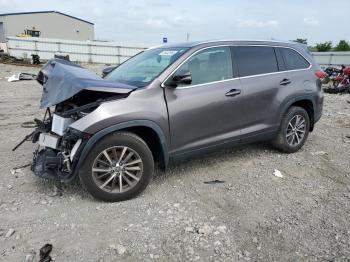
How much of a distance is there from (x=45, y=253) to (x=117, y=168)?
1147mm

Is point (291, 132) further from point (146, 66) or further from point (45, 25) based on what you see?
point (45, 25)

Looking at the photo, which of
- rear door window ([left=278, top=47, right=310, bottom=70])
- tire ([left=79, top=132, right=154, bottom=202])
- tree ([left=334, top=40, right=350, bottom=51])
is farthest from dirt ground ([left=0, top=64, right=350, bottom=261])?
tree ([left=334, top=40, right=350, bottom=51])

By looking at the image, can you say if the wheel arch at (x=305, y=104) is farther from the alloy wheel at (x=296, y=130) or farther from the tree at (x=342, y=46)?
the tree at (x=342, y=46)

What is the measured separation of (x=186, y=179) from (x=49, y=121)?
1952mm

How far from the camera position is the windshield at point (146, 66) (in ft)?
13.4

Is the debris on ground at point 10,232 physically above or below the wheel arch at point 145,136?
below

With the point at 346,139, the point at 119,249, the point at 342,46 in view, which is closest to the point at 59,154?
the point at 119,249

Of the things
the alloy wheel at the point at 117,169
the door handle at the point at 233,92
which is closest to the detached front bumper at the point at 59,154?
the alloy wheel at the point at 117,169

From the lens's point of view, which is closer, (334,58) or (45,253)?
(45,253)

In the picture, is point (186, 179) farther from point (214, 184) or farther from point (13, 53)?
point (13, 53)

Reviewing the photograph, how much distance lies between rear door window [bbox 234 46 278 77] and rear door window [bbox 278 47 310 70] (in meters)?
0.25

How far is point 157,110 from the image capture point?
3811 mm

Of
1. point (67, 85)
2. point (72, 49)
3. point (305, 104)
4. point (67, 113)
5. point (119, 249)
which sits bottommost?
point (119, 249)

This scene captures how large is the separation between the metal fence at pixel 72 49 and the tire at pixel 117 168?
2492 cm
